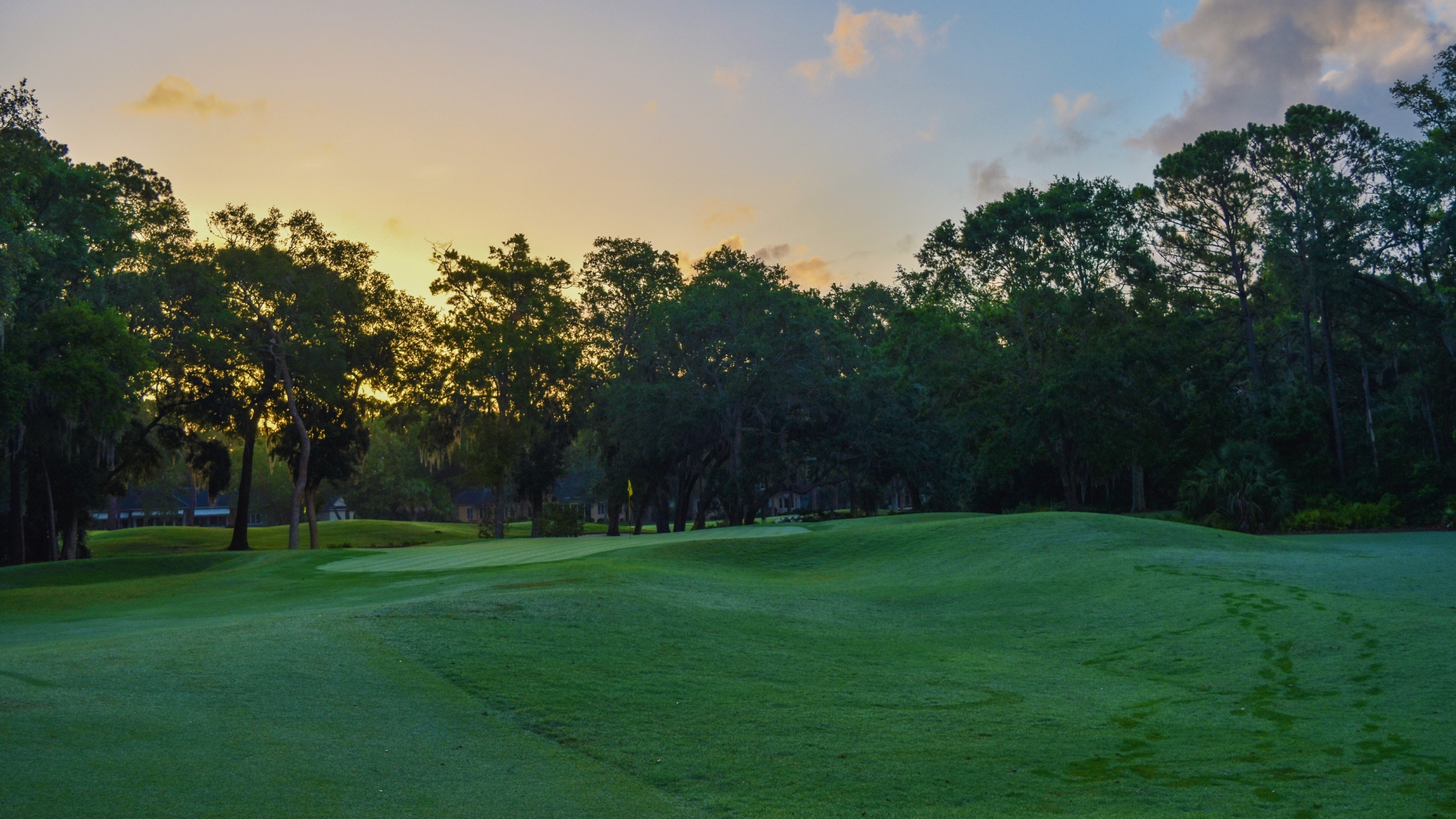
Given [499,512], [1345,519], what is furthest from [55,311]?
[1345,519]

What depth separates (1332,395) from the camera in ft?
129

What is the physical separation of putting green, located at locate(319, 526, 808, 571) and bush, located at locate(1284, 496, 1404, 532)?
598 inches

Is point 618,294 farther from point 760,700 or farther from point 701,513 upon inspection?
point 760,700

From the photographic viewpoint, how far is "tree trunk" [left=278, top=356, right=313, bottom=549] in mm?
41969

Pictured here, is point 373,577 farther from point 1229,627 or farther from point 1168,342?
point 1168,342

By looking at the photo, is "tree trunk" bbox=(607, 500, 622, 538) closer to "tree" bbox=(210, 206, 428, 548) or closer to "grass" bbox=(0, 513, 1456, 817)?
"tree" bbox=(210, 206, 428, 548)

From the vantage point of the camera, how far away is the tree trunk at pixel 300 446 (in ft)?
138

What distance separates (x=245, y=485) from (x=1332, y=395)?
150 feet

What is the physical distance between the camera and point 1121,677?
35.4ft

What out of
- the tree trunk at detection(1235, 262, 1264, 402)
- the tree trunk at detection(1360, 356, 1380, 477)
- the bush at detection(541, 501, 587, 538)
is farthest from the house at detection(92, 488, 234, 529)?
the tree trunk at detection(1360, 356, 1380, 477)

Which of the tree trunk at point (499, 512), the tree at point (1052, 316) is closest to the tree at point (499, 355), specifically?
the tree trunk at point (499, 512)

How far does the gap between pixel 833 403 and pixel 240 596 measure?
2533 cm

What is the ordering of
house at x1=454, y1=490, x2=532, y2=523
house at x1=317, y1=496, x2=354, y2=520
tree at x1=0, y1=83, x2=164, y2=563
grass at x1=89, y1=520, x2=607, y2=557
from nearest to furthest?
tree at x1=0, y1=83, x2=164, y2=563
grass at x1=89, y1=520, x2=607, y2=557
house at x1=317, y1=496, x2=354, y2=520
house at x1=454, y1=490, x2=532, y2=523

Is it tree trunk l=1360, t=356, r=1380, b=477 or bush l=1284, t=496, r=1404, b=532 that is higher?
tree trunk l=1360, t=356, r=1380, b=477
